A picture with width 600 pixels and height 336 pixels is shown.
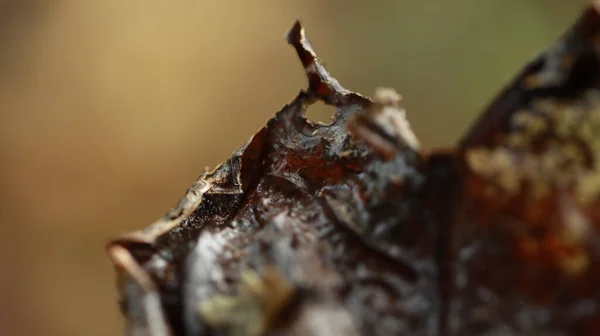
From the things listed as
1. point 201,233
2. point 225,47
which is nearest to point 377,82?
point 225,47

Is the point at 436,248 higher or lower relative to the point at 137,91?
lower

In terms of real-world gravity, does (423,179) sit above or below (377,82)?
below

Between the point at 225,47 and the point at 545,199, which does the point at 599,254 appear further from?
the point at 225,47

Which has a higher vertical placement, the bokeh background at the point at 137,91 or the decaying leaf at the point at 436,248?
the bokeh background at the point at 137,91

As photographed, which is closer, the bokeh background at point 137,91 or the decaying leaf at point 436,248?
the decaying leaf at point 436,248

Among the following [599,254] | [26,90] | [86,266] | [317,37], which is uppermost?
[26,90]
